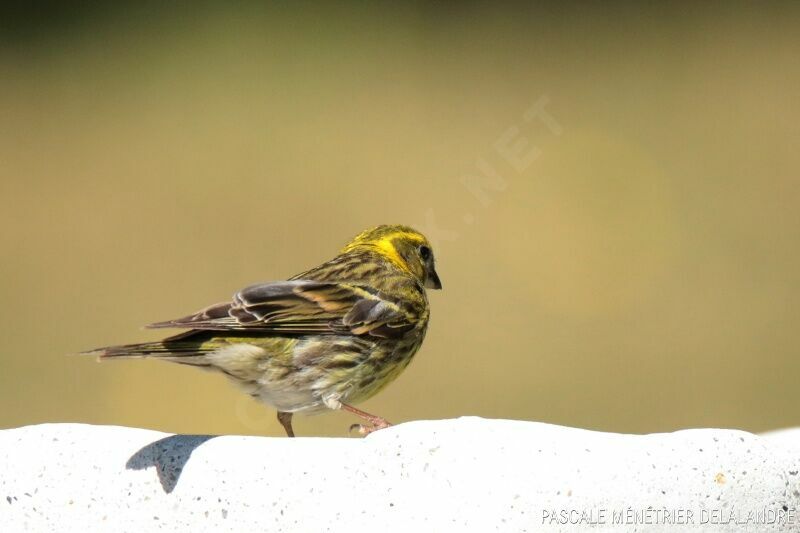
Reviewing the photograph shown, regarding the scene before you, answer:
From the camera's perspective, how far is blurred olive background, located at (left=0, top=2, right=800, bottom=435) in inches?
245

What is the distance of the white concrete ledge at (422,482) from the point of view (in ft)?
6.54

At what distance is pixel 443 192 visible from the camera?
23.9 feet

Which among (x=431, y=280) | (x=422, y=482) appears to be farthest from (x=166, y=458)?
(x=431, y=280)

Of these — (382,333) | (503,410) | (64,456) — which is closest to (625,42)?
(503,410)

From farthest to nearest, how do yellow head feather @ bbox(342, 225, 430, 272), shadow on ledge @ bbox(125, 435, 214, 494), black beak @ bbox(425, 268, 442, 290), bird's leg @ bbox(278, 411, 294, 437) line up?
black beak @ bbox(425, 268, 442, 290) < yellow head feather @ bbox(342, 225, 430, 272) < bird's leg @ bbox(278, 411, 294, 437) < shadow on ledge @ bbox(125, 435, 214, 494)

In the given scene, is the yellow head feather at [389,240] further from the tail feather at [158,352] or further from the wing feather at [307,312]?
the tail feather at [158,352]

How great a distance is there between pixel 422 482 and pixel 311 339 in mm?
1090

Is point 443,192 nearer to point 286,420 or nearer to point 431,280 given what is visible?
point 431,280

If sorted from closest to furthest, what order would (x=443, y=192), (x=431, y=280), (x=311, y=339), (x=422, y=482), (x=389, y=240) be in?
(x=422, y=482) → (x=311, y=339) → (x=389, y=240) → (x=431, y=280) → (x=443, y=192)

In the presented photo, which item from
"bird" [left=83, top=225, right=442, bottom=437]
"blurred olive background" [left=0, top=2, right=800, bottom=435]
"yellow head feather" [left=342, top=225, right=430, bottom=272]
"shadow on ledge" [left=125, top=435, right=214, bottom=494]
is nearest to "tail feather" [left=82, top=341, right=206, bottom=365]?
"bird" [left=83, top=225, right=442, bottom=437]

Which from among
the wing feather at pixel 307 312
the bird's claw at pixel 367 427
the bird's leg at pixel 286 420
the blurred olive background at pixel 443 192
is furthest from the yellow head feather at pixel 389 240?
the blurred olive background at pixel 443 192

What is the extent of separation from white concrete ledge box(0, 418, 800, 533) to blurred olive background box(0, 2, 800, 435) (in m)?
2.33

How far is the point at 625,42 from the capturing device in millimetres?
8984

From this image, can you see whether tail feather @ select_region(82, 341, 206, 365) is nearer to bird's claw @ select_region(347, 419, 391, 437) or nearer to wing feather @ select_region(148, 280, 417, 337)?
wing feather @ select_region(148, 280, 417, 337)
